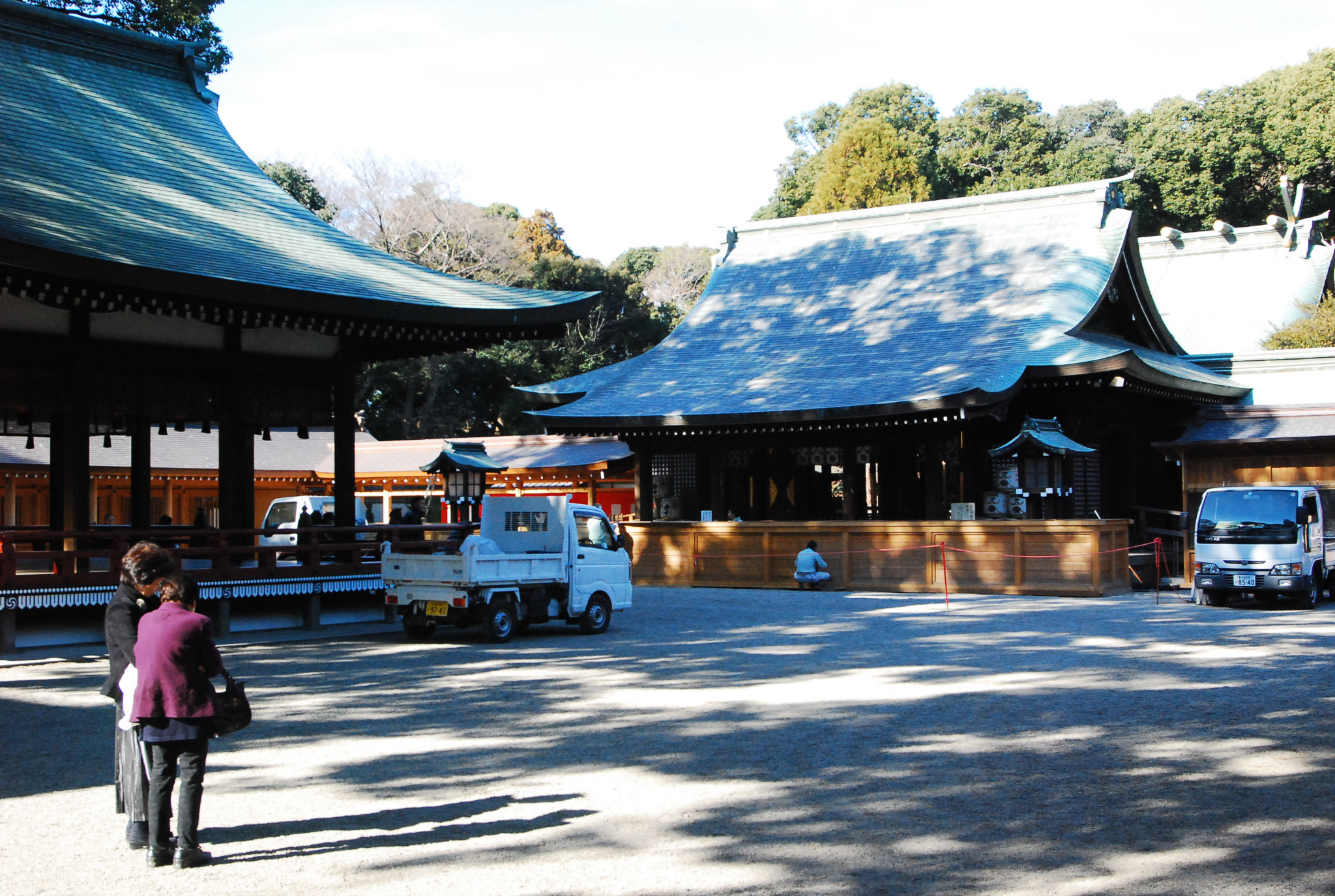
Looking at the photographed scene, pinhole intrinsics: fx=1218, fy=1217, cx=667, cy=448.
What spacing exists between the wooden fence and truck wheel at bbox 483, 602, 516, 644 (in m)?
9.51

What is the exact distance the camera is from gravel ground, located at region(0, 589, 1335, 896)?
5863 mm

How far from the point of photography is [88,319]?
15797mm

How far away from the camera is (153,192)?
57.9 ft

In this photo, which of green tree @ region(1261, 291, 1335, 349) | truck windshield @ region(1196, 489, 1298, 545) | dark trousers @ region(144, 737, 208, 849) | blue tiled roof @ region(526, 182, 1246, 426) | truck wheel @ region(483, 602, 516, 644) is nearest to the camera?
dark trousers @ region(144, 737, 208, 849)

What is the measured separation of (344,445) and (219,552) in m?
3.10

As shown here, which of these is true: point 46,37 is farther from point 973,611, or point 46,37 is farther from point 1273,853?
point 1273,853

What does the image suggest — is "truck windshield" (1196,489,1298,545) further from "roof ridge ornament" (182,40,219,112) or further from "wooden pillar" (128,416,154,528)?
"roof ridge ornament" (182,40,219,112)

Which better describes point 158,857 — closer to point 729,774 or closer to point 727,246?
point 729,774

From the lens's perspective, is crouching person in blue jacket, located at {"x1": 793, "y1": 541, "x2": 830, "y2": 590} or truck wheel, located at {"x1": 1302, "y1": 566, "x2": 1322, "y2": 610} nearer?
truck wheel, located at {"x1": 1302, "y1": 566, "x2": 1322, "y2": 610}

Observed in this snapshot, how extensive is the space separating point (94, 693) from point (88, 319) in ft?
20.1

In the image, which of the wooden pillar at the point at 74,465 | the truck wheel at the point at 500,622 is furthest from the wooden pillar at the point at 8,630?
the truck wheel at the point at 500,622

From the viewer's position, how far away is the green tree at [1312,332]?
107 feet

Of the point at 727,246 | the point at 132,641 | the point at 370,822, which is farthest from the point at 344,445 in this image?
the point at 727,246

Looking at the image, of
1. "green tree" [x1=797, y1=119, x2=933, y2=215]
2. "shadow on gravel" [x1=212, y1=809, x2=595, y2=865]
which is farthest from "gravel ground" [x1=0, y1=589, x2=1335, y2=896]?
"green tree" [x1=797, y1=119, x2=933, y2=215]
